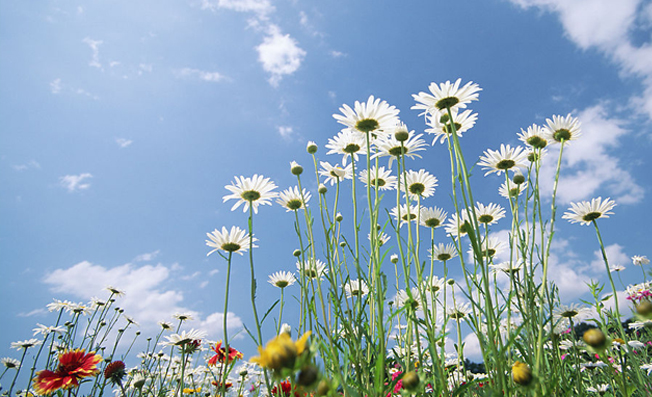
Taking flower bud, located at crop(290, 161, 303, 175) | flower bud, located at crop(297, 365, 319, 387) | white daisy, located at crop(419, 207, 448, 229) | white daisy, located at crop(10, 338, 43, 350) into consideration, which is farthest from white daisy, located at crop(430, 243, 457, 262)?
white daisy, located at crop(10, 338, 43, 350)

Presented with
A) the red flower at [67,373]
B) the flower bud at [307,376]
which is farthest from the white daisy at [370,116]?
the red flower at [67,373]

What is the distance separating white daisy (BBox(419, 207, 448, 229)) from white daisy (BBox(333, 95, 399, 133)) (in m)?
0.72

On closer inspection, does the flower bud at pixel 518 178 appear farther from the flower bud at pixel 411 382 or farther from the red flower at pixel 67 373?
the red flower at pixel 67 373

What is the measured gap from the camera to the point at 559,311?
2.27 m

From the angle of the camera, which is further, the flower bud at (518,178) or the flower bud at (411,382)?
the flower bud at (518,178)

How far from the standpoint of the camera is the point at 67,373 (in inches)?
80.2

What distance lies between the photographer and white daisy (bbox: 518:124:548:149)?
1.90 m

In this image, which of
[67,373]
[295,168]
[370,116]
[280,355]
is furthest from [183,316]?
[280,355]

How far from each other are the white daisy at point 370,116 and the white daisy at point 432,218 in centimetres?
72

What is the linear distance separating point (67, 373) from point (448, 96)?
95.4 inches

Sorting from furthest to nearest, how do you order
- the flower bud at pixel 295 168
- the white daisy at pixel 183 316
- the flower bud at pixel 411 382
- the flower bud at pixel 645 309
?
the white daisy at pixel 183 316 < the flower bud at pixel 295 168 < the flower bud at pixel 645 309 < the flower bud at pixel 411 382

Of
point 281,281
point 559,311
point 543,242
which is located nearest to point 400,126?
A: point 543,242

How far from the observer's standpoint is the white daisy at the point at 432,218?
216 centimetres

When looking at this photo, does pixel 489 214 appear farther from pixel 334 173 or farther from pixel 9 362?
pixel 9 362
